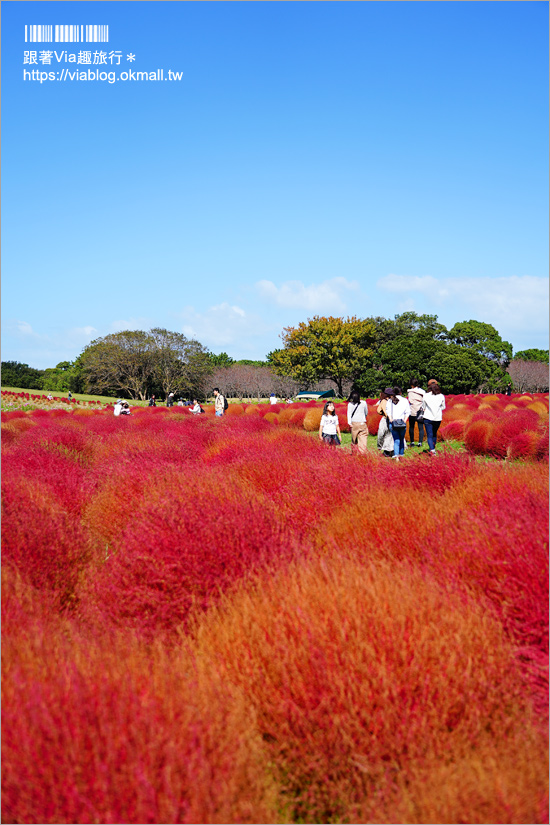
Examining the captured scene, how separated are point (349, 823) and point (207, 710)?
86 centimetres

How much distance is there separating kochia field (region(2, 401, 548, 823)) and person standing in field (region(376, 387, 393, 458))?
19.4 feet

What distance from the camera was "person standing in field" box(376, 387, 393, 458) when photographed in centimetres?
1101

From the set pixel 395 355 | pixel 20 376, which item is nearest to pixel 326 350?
pixel 395 355

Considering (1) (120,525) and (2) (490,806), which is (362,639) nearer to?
(2) (490,806)

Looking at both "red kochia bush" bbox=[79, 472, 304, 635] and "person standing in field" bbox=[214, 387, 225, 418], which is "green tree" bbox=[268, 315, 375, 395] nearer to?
"person standing in field" bbox=[214, 387, 225, 418]

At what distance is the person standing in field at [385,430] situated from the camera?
1101 cm

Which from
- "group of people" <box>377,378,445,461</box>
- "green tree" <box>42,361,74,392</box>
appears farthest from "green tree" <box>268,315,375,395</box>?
"group of people" <box>377,378,445,461</box>

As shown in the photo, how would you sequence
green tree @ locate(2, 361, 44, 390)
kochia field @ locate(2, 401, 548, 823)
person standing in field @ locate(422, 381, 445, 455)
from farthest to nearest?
green tree @ locate(2, 361, 44, 390) < person standing in field @ locate(422, 381, 445, 455) < kochia field @ locate(2, 401, 548, 823)

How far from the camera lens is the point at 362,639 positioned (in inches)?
112

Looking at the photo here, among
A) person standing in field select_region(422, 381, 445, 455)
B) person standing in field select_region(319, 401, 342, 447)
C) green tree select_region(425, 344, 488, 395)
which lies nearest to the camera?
person standing in field select_region(319, 401, 342, 447)


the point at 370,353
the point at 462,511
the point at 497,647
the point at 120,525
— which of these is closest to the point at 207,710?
the point at 497,647

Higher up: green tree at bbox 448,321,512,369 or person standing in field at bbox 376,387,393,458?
green tree at bbox 448,321,512,369

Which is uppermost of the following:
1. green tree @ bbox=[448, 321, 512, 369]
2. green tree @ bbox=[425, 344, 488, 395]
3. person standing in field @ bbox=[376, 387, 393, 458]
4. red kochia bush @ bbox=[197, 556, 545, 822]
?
green tree @ bbox=[448, 321, 512, 369]

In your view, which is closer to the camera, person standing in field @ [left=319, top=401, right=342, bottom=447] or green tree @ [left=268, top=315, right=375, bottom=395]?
person standing in field @ [left=319, top=401, right=342, bottom=447]
